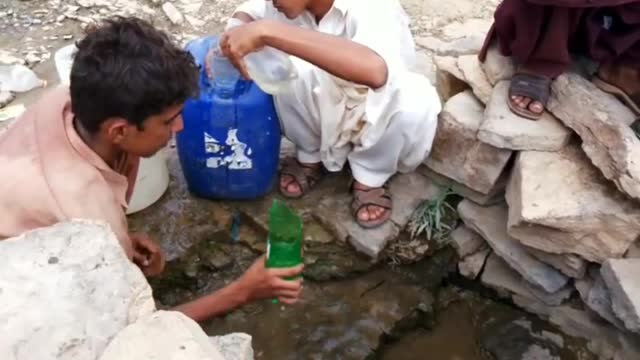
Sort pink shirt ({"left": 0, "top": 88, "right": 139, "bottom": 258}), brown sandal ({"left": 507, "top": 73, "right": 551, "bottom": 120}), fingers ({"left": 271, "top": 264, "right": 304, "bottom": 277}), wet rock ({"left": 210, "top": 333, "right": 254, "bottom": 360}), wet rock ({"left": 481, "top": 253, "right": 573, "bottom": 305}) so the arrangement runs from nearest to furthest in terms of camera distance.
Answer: wet rock ({"left": 210, "top": 333, "right": 254, "bottom": 360})
pink shirt ({"left": 0, "top": 88, "right": 139, "bottom": 258})
fingers ({"left": 271, "top": 264, "right": 304, "bottom": 277})
brown sandal ({"left": 507, "top": 73, "right": 551, "bottom": 120})
wet rock ({"left": 481, "top": 253, "right": 573, "bottom": 305})

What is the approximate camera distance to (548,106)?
3373 mm

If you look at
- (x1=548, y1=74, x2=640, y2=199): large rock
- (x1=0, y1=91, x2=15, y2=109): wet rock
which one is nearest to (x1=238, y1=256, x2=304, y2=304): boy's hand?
(x1=548, y1=74, x2=640, y2=199): large rock

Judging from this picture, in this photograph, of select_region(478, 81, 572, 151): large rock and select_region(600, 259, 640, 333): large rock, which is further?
select_region(478, 81, 572, 151): large rock

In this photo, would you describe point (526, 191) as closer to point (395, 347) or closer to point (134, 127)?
point (395, 347)

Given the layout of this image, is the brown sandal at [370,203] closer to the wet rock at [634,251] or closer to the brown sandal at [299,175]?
the brown sandal at [299,175]

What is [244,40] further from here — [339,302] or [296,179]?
[339,302]

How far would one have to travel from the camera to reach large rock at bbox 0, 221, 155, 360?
1871mm

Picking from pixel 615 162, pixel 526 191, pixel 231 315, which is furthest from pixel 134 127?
pixel 615 162

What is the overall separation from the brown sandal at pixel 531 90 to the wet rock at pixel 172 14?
1.90 meters

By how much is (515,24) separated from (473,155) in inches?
20.3

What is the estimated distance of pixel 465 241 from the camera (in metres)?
3.59

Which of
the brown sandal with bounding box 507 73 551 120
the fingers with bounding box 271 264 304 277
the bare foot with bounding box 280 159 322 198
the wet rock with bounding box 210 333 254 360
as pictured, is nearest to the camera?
the wet rock with bounding box 210 333 254 360

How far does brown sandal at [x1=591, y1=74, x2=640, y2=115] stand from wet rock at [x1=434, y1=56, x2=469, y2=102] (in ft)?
1.85

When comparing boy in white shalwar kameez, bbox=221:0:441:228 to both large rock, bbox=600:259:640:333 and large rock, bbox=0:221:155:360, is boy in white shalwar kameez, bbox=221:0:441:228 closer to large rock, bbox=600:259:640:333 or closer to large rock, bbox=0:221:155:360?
large rock, bbox=600:259:640:333
